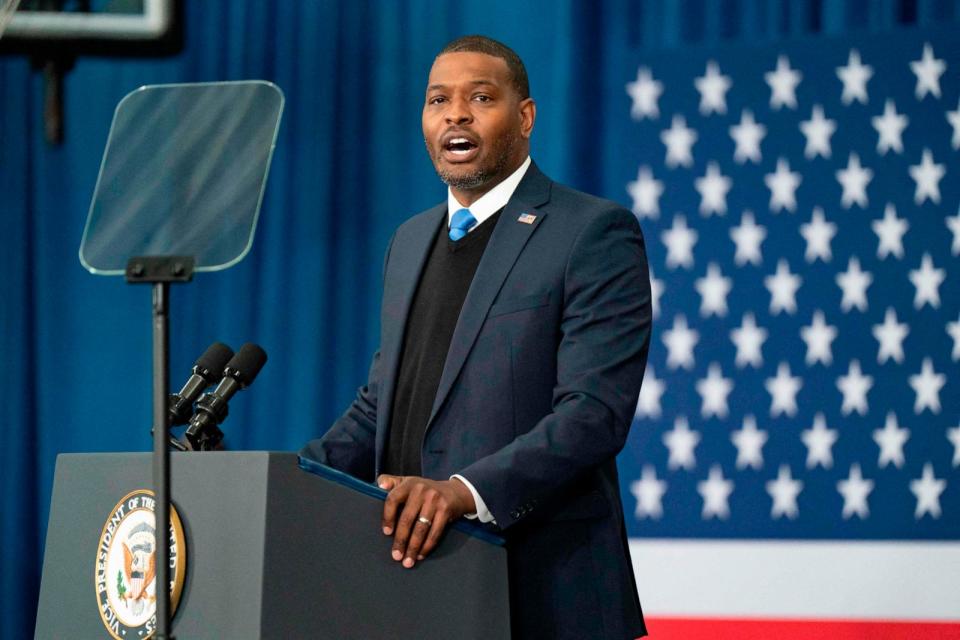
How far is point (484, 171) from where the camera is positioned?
2043 mm

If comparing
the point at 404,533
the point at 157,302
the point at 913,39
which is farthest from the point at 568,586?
the point at 913,39

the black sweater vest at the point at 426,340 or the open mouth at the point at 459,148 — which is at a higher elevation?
the open mouth at the point at 459,148

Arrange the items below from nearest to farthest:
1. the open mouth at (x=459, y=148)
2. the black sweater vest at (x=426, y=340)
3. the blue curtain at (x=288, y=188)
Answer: the black sweater vest at (x=426, y=340) < the open mouth at (x=459, y=148) < the blue curtain at (x=288, y=188)

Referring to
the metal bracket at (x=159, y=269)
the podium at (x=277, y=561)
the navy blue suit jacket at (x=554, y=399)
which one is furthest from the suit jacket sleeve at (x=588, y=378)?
the metal bracket at (x=159, y=269)

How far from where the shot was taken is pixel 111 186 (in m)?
1.65

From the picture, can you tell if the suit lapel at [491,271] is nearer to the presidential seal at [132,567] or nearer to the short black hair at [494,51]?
the short black hair at [494,51]

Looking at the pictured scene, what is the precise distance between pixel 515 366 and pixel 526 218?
0.90 feet

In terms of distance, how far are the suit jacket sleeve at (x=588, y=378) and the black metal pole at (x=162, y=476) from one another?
0.44 metres

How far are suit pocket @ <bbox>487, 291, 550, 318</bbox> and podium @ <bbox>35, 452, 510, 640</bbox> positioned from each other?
16.4 inches

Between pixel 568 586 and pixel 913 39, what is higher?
pixel 913 39

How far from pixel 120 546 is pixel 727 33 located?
3.04 m

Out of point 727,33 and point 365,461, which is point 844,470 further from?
point 365,461

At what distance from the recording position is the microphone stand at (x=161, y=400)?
50.1 inches

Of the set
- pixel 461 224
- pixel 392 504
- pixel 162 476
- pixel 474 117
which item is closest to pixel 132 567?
pixel 162 476
